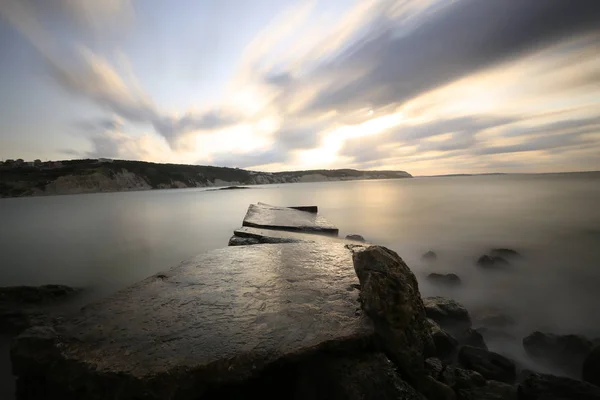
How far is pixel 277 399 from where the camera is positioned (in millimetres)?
1834

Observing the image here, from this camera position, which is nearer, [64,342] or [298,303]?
[64,342]

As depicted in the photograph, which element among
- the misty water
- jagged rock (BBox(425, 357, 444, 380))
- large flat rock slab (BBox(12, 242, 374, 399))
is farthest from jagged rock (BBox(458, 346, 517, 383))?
large flat rock slab (BBox(12, 242, 374, 399))

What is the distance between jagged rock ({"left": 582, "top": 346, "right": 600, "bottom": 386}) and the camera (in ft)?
9.16

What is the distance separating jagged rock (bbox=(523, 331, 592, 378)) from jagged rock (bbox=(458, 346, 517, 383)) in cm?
83

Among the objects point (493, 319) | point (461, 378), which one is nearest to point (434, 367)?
point (461, 378)

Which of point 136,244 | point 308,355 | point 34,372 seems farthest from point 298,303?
point 136,244

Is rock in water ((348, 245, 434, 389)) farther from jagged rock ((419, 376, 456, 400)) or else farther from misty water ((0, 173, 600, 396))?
misty water ((0, 173, 600, 396))

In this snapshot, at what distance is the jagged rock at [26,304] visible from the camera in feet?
12.1

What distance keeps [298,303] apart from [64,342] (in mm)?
1750

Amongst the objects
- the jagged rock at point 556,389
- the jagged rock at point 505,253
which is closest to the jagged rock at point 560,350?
the jagged rock at point 556,389

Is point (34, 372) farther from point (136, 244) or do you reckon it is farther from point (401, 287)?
point (136, 244)

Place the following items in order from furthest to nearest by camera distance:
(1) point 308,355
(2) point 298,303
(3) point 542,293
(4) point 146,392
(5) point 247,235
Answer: (5) point 247,235 → (3) point 542,293 → (2) point 298,303 → (1) point 308,355 → (4) point 146,392

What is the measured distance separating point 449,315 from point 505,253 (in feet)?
17.4

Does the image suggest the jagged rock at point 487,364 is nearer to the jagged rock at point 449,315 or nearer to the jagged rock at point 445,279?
the jagged rock at point 449,315
